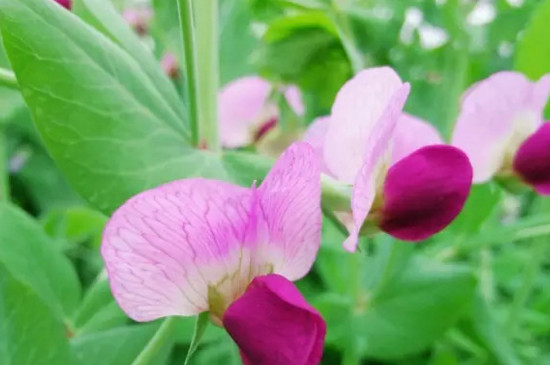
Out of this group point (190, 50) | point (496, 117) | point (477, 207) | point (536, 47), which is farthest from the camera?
point (477, 207)

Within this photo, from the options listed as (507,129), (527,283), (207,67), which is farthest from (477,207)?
(207,67)

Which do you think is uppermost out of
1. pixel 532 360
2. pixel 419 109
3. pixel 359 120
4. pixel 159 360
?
pixel 359 120

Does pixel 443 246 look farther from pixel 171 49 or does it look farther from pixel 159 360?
pixel 159 360

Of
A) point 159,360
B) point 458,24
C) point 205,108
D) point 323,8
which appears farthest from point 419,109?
point 159,360

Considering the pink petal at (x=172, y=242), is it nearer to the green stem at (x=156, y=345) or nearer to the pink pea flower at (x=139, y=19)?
the green stem at (x=156, y=345)

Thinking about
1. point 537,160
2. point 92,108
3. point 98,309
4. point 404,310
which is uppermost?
point 92,108

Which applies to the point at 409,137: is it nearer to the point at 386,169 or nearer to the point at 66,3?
the point at 386,169
